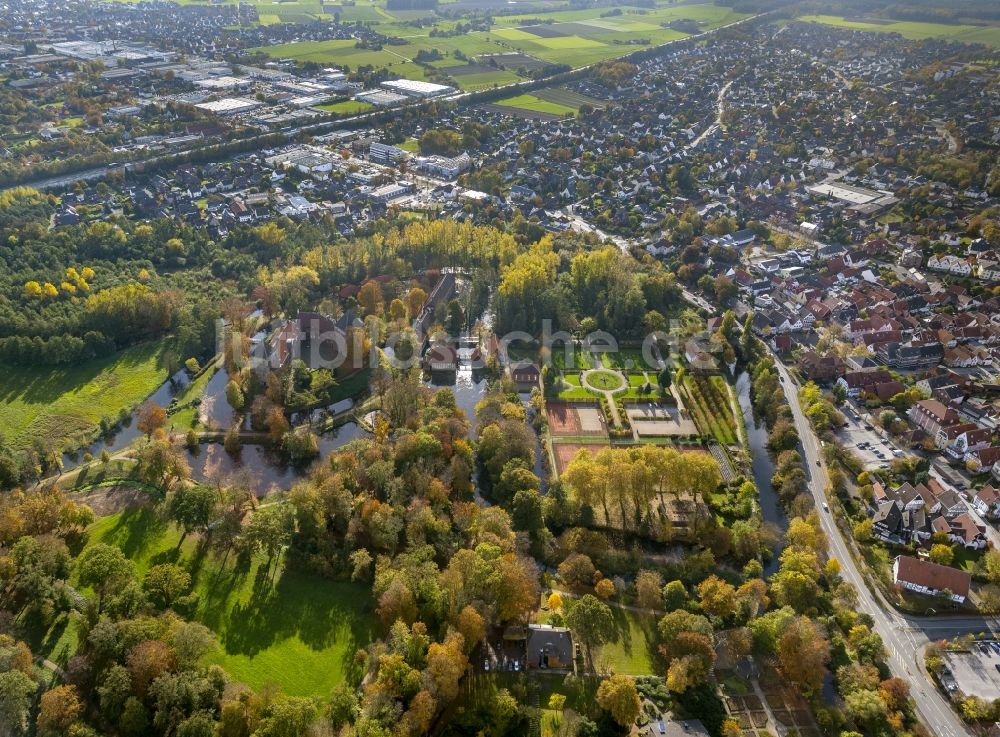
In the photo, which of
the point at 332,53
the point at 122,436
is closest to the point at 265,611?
the point at 122,436

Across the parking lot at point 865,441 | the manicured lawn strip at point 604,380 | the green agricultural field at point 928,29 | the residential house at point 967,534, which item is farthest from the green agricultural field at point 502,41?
the residential house at point 967,534

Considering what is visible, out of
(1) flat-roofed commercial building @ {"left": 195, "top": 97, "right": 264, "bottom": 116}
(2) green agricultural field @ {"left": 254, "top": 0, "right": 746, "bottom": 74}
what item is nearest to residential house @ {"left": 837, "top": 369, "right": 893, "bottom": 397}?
(2) green agricultural field @ {"left": 254, "top": 0, "right": 746, "bottom": 74}

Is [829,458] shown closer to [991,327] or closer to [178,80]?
[991,327]

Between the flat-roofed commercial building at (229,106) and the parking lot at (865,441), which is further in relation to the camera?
the flat-roofed commercial building at (229,106)

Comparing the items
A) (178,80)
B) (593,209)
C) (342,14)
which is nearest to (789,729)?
(593,209)

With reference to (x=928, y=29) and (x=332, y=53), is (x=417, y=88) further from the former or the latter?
(x=928, y=29)

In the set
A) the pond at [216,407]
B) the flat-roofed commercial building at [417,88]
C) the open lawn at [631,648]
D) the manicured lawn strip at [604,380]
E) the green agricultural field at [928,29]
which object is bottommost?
the pond at [216,407]

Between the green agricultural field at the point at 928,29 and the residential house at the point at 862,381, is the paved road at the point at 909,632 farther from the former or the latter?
the green agricultural field at the point at 928,29
